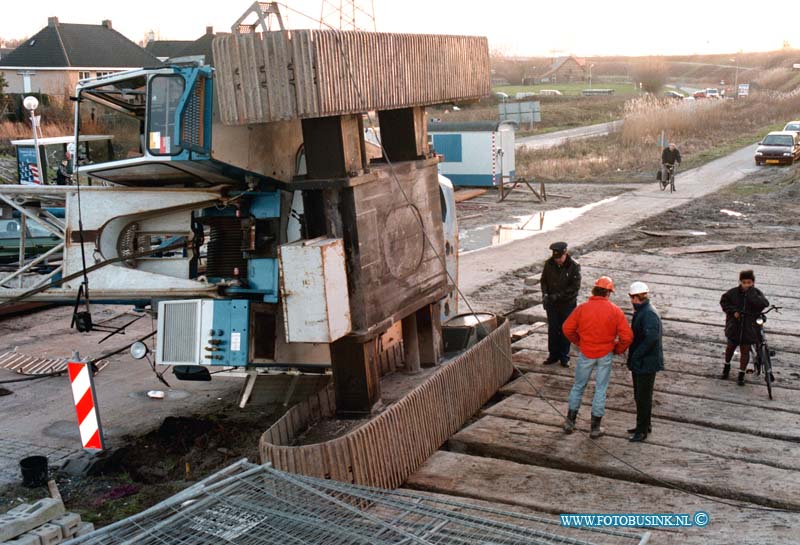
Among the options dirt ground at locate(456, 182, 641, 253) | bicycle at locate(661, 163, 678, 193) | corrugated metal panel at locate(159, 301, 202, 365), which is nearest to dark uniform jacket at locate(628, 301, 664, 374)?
corrugated metal panel at locate(159, 301, 202, 365)

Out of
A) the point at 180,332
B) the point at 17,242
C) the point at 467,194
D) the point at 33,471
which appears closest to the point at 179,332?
the point at 180,332

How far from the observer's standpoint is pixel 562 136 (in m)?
56.3

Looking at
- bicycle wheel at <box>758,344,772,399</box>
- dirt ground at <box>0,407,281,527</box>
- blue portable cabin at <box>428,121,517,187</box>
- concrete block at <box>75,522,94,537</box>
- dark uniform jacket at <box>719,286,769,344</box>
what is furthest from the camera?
blue portable cabin at <box>428,121,517,187</box>

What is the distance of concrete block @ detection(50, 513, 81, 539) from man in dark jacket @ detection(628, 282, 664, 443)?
5.93 meters

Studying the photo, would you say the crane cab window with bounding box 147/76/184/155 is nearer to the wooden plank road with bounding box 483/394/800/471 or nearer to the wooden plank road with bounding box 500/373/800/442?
the wooden plank road with bounding box 483/394/800/471

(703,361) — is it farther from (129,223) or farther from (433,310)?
(129,223)

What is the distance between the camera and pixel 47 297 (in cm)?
1095

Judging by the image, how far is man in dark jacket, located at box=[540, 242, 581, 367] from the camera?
12266 mm

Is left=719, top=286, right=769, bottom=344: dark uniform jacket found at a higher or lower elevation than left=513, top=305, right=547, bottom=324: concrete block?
higher

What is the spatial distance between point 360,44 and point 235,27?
195 cm

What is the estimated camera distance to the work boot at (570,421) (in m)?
10.2

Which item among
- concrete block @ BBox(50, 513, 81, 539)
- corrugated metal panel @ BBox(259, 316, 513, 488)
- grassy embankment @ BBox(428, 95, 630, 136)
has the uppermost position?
grassy embankment @ BBox(428, 95, 630, 136)

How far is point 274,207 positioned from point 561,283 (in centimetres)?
418

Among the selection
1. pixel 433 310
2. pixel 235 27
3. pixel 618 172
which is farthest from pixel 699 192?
pixel 235 27
